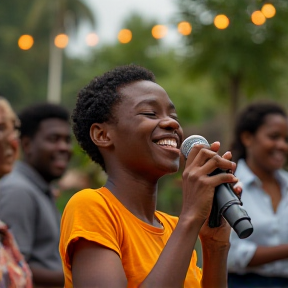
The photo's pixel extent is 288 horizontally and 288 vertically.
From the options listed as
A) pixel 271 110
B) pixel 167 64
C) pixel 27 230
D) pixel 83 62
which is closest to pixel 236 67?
pixel 271 110

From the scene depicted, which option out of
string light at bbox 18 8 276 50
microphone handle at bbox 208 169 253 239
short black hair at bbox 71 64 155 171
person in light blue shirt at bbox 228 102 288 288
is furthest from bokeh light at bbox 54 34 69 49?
microphone handle at bbox 208 169 253 239

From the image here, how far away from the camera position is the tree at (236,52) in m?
11.1

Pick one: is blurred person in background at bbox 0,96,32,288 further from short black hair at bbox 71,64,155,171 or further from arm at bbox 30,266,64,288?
arm at bbox 30,266,64,288

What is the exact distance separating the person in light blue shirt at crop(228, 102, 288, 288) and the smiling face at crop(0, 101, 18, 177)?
60.5 inches

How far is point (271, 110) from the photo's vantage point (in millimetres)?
4898

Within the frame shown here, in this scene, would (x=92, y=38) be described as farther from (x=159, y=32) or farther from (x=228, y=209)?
(x=228, y=209)

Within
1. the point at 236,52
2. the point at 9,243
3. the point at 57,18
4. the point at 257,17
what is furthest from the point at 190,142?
the point at 57,18

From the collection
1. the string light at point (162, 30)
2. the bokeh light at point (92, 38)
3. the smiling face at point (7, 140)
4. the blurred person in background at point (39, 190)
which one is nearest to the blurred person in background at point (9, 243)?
the smiling face at point (7, 140)

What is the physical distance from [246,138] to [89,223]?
281 centimetres

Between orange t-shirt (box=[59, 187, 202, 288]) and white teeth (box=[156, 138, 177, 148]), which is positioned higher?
white teeth (box=[156, 138, 177, 148])

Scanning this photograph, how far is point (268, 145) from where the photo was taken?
476 cm

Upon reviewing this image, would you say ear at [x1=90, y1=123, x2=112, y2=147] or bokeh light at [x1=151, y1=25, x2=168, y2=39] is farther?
bokeh light at [x1=151, y1=25, x2=168, y2=39]

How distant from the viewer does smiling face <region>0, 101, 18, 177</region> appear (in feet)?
11.7

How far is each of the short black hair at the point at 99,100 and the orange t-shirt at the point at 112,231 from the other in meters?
0.30
